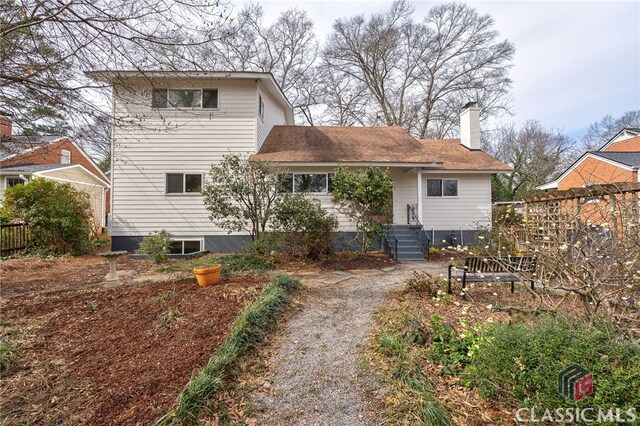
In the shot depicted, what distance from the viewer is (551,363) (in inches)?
86.2

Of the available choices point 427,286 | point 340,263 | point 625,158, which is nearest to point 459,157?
point 340,263

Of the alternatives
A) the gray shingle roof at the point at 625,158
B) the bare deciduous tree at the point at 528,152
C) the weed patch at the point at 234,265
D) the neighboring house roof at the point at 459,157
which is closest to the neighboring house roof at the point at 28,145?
the weed patch at the point at 234,265

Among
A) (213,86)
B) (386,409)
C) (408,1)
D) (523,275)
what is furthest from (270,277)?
(408,1)

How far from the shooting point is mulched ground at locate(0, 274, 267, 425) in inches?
99.5

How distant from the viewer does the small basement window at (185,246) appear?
10602 mm

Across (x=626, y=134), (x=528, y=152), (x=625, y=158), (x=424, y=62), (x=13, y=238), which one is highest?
(x=424, y=62)

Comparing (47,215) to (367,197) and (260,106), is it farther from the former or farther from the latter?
(367,197)

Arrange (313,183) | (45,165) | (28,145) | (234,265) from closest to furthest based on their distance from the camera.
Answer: (28,145) → (234,265) → (313,183) → (45,165)

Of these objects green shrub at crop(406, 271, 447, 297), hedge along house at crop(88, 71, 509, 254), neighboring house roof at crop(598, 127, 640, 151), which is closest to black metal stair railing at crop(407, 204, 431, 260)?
hedge along house at crop(88, 71, 509, 254)

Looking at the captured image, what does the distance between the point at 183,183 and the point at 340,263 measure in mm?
6714

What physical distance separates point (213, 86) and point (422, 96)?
17705mm

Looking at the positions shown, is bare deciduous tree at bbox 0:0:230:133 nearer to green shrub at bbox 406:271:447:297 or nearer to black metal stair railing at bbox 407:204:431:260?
green shrub at bbox 406:271:447:297

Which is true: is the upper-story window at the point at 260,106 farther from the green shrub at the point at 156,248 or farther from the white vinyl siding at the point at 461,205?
the white vinyl siding at the point at 461,205

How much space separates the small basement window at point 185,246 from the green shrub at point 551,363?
10.00 meters
